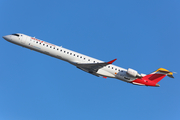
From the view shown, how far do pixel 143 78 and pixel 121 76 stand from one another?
13.6 ft

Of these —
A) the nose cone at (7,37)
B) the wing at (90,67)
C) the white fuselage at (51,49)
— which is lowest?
the wing at (90,67)

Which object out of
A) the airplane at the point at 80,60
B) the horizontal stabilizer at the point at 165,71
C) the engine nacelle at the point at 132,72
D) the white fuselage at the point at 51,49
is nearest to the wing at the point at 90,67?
the airplane at the point at 80,60

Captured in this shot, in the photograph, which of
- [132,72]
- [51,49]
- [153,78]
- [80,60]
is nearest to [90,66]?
[80,60]

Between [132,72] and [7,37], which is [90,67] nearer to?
[132,72]

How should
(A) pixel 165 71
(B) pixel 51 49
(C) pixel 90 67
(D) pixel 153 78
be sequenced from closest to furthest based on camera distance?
(B) pixel 51 49 → (C) pixel 90 67 → (A) pixel 165 71 → (D) pixel 153 78

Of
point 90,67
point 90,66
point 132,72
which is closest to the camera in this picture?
point 90,66

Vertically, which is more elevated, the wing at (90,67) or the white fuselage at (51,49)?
the white fuselage at (51,49)

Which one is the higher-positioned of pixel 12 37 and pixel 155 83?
pixel 12 37

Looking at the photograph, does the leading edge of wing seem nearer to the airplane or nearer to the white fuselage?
the airplane

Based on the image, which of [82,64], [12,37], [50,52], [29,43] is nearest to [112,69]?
[82,64]

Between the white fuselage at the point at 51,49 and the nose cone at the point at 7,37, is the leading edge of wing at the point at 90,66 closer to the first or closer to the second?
the white fuselage at the point at 51,49

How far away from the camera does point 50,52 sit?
33.8 m

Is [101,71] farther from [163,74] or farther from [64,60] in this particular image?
[163,74]

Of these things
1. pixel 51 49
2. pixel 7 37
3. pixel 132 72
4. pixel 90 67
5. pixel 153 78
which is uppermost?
pixel 7 37
